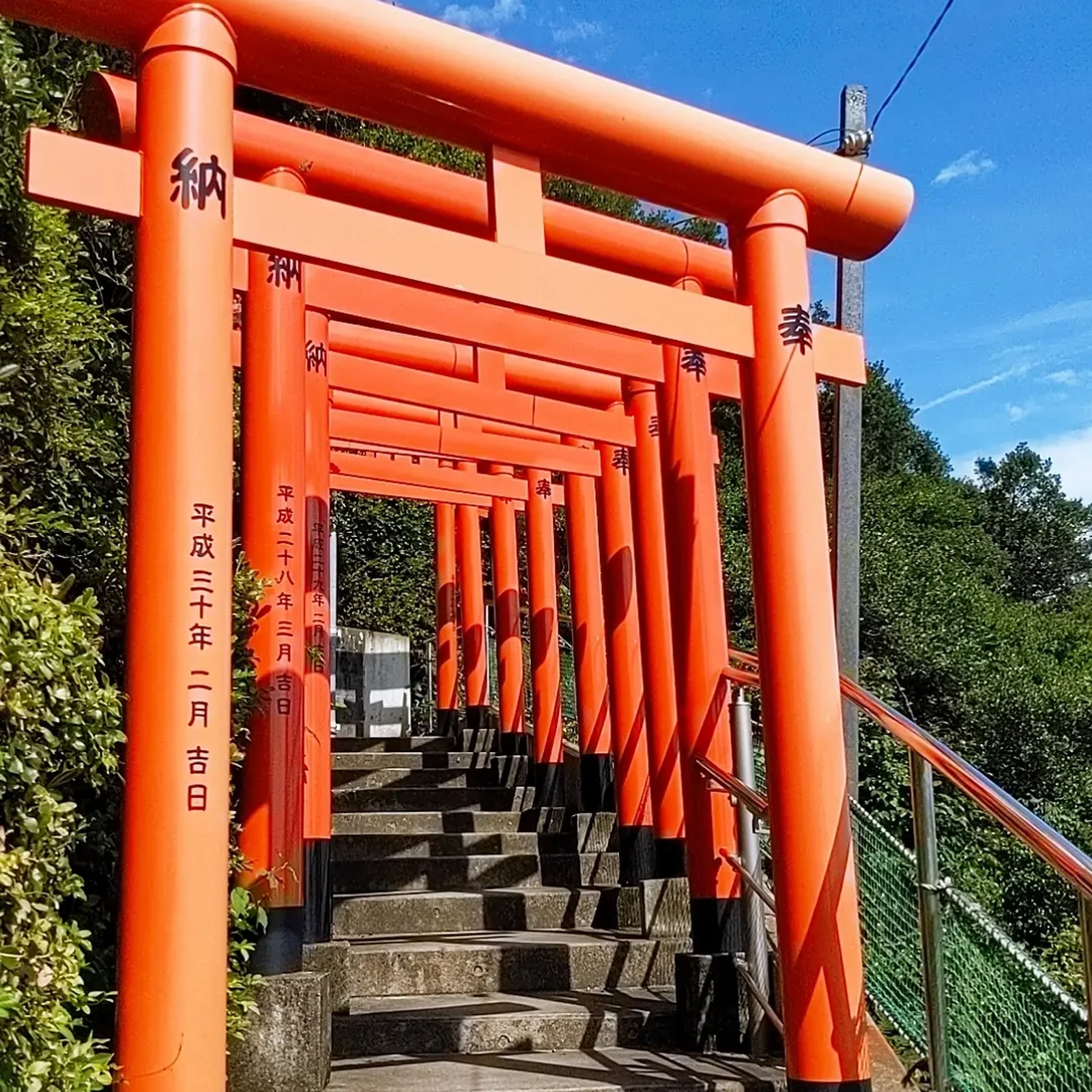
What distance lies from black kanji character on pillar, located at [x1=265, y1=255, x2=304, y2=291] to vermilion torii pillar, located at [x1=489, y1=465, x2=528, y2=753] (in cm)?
441

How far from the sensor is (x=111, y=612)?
270 cm

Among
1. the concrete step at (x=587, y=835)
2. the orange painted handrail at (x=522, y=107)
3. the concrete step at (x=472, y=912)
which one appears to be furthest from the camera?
the concrete step at (x=587, y=835)

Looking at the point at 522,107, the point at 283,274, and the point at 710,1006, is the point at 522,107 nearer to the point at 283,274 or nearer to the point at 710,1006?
the point at 283,274

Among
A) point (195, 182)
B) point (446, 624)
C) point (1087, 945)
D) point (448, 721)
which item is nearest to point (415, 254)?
point (195, 182)

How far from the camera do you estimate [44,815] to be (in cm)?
214

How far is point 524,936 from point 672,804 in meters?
0.98

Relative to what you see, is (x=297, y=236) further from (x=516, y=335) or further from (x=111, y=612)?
(x=516, y=335)

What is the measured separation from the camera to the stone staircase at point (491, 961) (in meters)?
3.45

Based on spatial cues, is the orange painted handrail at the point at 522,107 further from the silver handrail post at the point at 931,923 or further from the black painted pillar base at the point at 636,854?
the black painted pillar base at the point at 636,854

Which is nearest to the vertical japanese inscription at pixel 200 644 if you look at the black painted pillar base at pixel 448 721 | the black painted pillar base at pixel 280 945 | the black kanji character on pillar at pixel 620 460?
the black painted pillar base at pixel 280 945

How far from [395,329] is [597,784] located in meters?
3.53

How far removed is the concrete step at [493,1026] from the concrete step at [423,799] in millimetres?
2076

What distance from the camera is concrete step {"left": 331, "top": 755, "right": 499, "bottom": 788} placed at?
6621 mm

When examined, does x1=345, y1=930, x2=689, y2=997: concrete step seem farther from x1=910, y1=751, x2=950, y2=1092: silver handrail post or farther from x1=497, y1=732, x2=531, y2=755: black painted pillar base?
x1=497, y1=732, x2=531, y2=755: black painted pillar base
